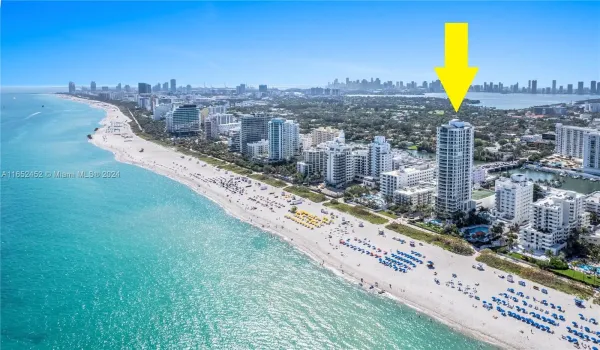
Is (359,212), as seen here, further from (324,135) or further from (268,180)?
(324,135)

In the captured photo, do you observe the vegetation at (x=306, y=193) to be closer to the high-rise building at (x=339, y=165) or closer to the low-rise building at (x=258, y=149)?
the high-rise building at (x=339, y=165)

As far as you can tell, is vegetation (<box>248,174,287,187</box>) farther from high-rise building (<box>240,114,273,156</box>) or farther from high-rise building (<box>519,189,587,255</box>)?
high-rise building (<box>519,189,587,255</box>)

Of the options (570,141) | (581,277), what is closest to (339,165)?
(581,277)

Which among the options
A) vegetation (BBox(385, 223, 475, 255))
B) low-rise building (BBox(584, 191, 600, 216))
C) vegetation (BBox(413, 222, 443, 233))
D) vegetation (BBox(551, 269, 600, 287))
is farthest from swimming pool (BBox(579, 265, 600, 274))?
low-rise building (BBox(584, 191, 600, 216))

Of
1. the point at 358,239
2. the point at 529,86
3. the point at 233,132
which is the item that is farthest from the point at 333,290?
the point at 529,86

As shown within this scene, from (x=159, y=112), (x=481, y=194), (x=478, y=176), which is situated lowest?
(x=481, y=194)

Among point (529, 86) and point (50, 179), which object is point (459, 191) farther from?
point (529, 86)

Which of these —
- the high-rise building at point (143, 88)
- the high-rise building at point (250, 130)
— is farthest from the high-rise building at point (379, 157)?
the high-rise building at point (143, 88)
